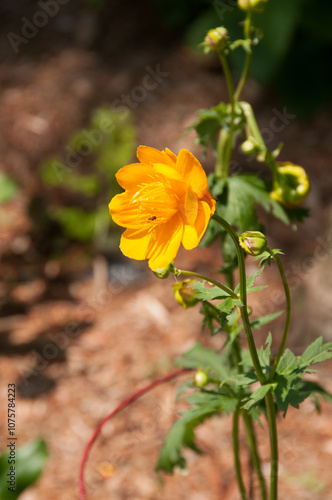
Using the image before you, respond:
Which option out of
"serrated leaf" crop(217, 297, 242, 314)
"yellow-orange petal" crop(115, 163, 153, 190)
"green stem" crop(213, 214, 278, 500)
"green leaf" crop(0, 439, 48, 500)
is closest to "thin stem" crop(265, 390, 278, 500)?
"green stem" crop(213, 214, 278, 500)

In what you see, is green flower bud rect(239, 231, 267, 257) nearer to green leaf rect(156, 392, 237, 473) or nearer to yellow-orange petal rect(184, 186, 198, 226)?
yellow-orange petal rect(184, 186, 198, 226)

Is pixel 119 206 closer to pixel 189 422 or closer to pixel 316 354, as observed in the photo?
pixel 316 354

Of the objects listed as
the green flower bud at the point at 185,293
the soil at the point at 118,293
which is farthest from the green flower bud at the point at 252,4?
the green flower bud at the point at 185,293

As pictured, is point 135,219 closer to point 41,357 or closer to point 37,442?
point 37,442

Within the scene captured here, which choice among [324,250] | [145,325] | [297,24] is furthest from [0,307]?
[297,24]

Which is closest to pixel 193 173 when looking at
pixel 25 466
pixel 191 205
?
pixel 191 205

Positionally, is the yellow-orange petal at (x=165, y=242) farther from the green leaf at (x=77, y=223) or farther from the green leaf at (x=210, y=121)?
the green leaf at (x=77, y=223)
